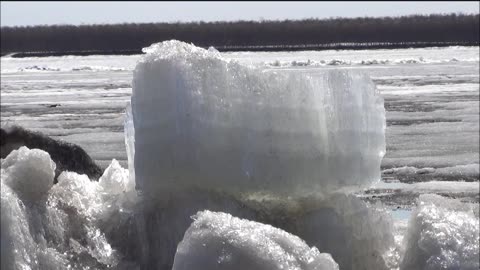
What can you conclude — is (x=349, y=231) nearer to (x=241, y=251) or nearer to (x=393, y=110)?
(x=241, y=251)

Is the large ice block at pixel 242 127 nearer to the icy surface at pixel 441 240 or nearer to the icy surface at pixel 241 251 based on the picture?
the icy surface at pixel 441 240

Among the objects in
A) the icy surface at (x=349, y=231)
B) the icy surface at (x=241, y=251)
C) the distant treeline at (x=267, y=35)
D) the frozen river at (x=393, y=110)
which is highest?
the icy surface at (x=241, y=251)

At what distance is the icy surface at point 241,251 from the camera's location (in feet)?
12.5

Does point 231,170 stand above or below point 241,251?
above

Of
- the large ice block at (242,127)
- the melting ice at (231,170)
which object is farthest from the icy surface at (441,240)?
the large ice block at (242,127)

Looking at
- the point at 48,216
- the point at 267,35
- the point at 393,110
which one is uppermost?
the point at 48,216

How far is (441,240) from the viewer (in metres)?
4.27

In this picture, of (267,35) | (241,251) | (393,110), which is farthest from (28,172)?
(267,35)

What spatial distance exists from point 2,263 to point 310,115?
159 centimetres

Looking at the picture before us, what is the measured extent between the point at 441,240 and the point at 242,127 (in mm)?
1053

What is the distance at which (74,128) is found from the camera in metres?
13.3

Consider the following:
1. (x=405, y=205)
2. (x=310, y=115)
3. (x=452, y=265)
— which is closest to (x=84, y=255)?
(x=310, y=115)

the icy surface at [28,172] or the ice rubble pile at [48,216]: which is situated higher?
the icy surface at [28,172]

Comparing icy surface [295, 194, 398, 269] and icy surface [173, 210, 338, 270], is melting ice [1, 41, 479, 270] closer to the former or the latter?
icy surface [295, 194, 398, 269]
